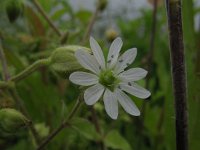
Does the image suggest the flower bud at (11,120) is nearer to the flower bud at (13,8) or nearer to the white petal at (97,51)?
the white petal at (97,51)

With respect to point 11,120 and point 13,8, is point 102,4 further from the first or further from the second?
point 11,120

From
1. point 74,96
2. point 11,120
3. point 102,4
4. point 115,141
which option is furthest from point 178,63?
point 74,96

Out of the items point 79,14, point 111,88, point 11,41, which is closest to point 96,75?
point 111,88

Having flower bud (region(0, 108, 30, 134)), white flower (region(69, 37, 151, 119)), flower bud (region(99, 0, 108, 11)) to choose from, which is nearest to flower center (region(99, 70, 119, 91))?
white flower (region(69, 37, 151, 119))

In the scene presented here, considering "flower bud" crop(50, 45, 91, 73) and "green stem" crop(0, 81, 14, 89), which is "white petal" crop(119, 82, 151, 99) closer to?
"flower bud" crop(50, 45, 91, 73)

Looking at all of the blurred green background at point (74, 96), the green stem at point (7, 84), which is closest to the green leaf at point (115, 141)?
the blurred green background at point (74, 96)

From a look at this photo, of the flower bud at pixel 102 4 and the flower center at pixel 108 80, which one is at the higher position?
the flower bud at pixel 102 4
